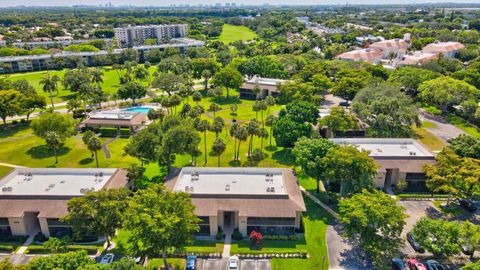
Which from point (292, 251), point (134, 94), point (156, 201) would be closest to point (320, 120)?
point (292, 251)

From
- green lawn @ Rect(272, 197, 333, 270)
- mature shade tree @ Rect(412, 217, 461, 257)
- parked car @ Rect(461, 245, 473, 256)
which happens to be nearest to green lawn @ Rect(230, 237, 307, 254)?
green lawn @ Rect(272, 197, 333, 270)

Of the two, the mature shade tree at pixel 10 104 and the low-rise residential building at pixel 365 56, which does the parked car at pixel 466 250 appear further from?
the low-rise residential building at pixel 365 56

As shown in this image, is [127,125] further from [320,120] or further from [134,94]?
[320,120]

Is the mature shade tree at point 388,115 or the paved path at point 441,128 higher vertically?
the mature shade tree at point 388,115

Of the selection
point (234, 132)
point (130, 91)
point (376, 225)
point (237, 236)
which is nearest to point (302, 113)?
point (234, 132)

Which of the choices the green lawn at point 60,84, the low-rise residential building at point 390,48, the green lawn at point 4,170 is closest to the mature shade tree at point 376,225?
the green lawn at point 4,170

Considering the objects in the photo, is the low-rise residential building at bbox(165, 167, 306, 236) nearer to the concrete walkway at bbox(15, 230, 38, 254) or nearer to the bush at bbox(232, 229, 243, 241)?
the bush at bbox(232, 229, 243, 241)

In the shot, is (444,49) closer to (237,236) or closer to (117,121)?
(117,121)
